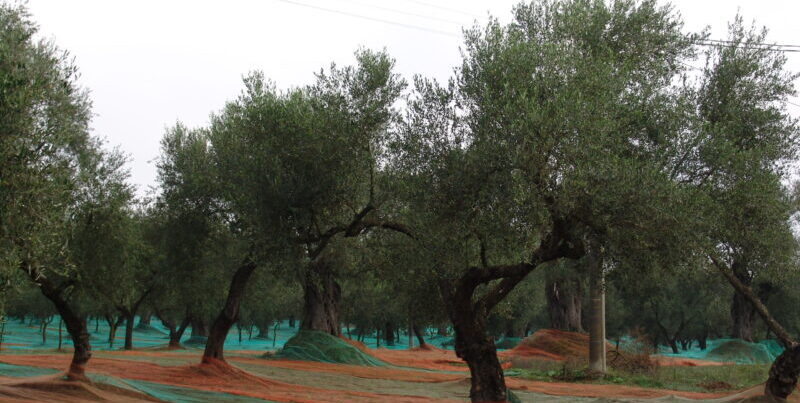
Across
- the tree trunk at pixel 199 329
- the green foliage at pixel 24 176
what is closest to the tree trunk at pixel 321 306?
the green foliage at pixel 24 176

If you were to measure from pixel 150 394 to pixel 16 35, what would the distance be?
877 centimetres

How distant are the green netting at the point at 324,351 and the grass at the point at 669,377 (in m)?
7.99

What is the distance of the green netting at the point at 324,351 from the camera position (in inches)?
1387

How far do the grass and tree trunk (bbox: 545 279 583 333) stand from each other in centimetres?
1325

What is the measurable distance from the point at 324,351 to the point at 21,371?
55.8 ft

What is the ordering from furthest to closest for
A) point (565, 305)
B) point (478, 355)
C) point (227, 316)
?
point (565, 305) → point (227, 316) → point (478, 355)

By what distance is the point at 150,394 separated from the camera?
1647 cm

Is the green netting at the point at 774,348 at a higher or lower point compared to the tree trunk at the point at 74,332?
lower

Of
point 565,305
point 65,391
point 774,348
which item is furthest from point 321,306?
point 774,348

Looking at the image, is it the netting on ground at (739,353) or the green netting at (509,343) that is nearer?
the netting on ground at (739,353)

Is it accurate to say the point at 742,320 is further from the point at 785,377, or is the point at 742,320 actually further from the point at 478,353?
the point at 478,353

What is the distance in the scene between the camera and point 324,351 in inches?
1405

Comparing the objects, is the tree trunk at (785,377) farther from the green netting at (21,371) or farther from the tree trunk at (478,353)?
the green netting at (21,371)

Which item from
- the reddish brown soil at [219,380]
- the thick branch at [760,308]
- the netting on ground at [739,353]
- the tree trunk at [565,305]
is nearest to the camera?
the thick branch at [760,308]
